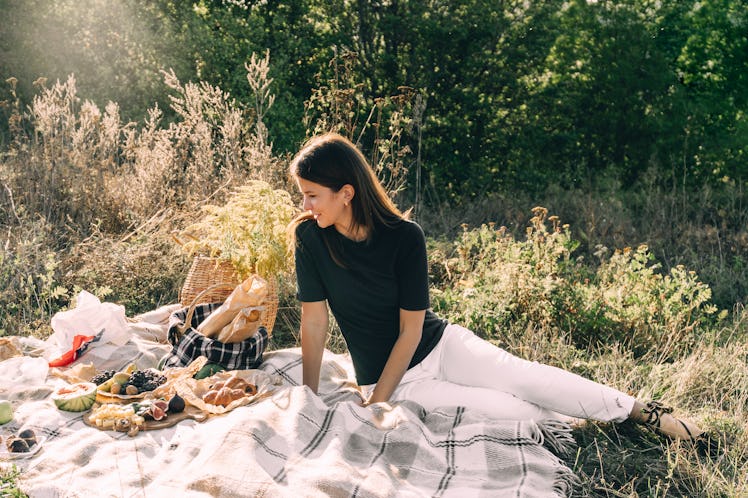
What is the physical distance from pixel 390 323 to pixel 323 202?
2.16 feet

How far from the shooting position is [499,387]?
10.6 ft

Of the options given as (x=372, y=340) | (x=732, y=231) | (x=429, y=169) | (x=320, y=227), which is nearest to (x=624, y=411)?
(x=372, y=340)

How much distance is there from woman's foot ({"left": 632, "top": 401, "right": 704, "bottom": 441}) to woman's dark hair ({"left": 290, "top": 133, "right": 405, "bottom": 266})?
1.38 metres

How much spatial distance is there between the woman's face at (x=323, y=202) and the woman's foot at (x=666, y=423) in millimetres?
1579

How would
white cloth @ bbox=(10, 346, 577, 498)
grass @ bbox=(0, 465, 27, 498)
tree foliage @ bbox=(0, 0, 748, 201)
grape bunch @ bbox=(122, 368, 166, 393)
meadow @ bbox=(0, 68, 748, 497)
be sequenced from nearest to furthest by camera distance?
grass @ bbox=(0, 465, 27, 498) → white cloth @ bbox=(10, 346, 577, 498) → meadow @ bbox=(0, 68, 748, 497) → grape bunch @ bbox=(122, 368, 166, 393) → tree foliage @ bbox=(0, 0, 748, 201)

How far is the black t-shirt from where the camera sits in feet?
10.3

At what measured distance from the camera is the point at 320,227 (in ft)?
10.6

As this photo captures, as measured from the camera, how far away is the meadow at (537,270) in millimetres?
3223

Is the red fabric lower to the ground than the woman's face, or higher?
lower

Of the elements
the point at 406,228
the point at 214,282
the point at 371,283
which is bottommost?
the point at 214,282

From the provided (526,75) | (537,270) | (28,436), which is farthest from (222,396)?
(526,75)

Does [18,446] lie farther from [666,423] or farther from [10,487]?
[666,423]

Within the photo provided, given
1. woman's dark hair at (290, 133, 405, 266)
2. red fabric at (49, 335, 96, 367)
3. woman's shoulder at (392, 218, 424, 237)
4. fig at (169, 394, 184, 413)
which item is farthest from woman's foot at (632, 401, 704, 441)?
red fabric at (49, 335, 96, 367)

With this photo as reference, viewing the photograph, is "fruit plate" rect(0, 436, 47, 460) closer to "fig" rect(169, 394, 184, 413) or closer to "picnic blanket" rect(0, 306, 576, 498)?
"picnic blanket" rect(0, 306, 576, 498)
